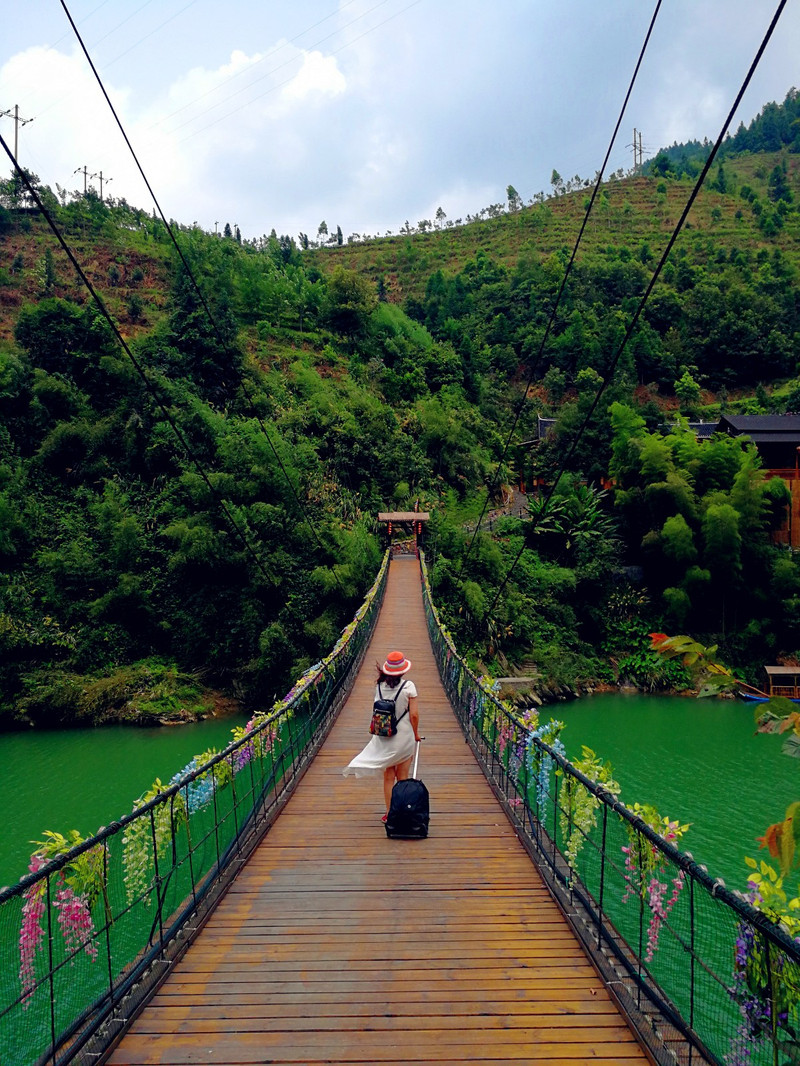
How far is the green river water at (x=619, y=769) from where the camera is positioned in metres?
8.44

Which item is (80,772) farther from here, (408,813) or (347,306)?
(347,306)

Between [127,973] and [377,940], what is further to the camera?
[377,940]

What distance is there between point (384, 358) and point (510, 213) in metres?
41.1

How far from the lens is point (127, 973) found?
93.2 inches

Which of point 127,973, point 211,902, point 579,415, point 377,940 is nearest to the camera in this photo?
point 127,973

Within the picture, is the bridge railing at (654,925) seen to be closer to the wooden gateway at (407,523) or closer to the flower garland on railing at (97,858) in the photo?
the flower garland on railing at (97,858)

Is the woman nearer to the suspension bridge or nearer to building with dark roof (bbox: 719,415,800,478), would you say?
the suspension bridge

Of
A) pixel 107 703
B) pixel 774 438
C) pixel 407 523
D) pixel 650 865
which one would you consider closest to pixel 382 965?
pixel 650 865

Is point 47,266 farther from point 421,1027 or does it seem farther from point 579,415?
point 421,1027

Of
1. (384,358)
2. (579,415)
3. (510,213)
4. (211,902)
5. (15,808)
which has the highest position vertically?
(510,213)

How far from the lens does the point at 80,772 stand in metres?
10.7

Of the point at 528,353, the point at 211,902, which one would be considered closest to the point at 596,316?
the point at 528,353

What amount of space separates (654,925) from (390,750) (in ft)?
4.99

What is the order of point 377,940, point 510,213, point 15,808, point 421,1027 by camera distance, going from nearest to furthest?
point 421,1027
point 377,940
point 15,808
point 510,213
